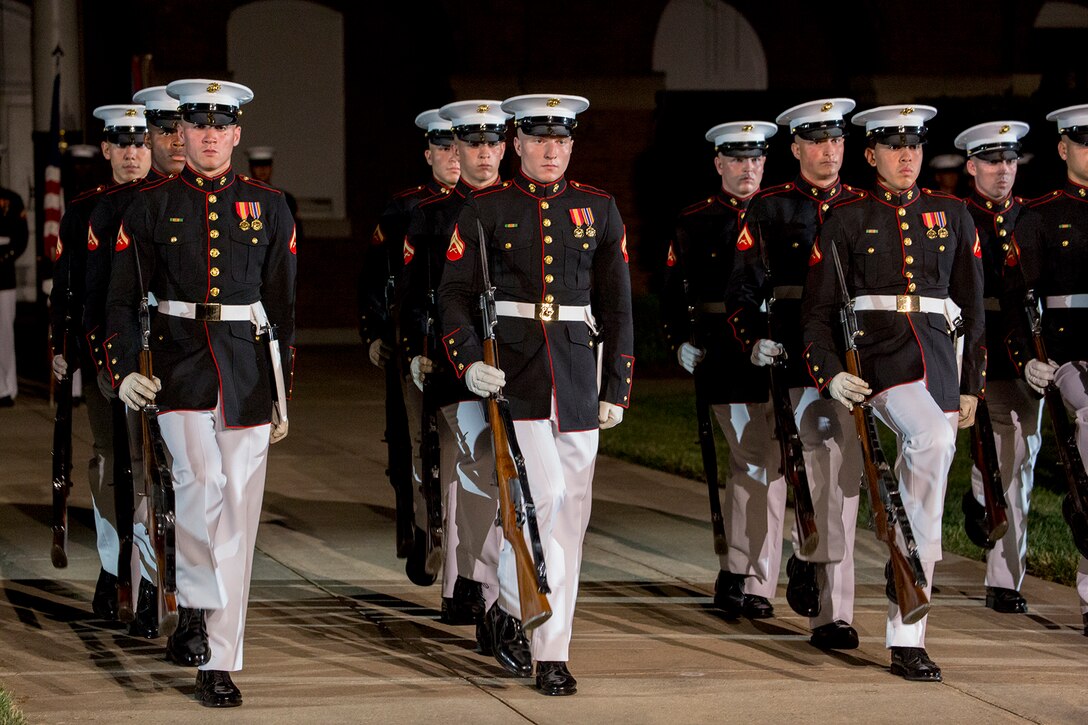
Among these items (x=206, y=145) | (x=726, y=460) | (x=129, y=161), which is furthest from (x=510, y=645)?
(x=726, y=460)

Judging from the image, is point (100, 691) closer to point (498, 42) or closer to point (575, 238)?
point (575, 238)

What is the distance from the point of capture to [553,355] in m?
6.70

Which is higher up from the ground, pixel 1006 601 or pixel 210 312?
pixel 210 312

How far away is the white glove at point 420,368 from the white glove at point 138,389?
1.63 metres

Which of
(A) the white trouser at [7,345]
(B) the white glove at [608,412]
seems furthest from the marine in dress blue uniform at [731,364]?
(A) the white trouser at [7,345]

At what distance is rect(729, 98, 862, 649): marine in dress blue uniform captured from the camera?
729 centimetres

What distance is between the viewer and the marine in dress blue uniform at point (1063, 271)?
7.79 metres

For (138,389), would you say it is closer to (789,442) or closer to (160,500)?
(160,500)

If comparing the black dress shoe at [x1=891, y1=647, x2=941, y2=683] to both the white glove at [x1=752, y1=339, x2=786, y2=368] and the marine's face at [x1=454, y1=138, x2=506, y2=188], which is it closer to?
the white glove at [x1=752, y1=339, x2=786, y2=368]

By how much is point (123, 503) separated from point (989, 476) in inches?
141

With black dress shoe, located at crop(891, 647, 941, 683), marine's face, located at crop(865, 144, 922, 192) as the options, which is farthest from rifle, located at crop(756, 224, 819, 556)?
marine's face, located at crop(865, 144, 922, 192)

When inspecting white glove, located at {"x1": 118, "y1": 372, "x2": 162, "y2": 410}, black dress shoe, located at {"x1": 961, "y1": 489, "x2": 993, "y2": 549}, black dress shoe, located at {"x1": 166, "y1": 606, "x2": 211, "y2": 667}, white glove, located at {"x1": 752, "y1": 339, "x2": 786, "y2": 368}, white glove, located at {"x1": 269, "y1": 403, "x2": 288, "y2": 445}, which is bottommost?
black dress shoe, located at {"x1": 166, "y1": 606, "x2": 211, "y2": 667}

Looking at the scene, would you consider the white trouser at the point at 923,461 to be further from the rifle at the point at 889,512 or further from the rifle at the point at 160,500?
the rifle at the point at 160,500

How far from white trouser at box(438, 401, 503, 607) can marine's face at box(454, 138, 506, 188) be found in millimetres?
1023
